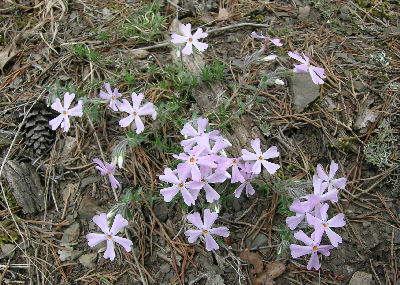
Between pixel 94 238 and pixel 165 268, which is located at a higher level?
pixel 94 238

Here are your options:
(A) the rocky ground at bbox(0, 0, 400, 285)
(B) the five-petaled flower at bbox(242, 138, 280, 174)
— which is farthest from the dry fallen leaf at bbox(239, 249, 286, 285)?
(B) the five-petaled flower at bbox(242, 138, 280, 174)

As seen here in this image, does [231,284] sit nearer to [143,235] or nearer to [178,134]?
[143,235]

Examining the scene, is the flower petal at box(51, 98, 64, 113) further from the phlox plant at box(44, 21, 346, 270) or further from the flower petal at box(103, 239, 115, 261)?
the flower petal at box(103, 239, 115, 261)

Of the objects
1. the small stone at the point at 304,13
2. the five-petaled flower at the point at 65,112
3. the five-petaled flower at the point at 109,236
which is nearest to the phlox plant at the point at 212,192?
the five-petaled flower at the point at 109,236

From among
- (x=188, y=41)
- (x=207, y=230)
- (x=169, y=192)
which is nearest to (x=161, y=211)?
(x=169, y=192)

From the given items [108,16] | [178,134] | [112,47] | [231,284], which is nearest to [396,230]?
[231,284]

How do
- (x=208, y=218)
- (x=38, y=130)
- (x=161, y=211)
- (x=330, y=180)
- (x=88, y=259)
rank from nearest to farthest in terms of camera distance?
(x=208, y=218), (x=330, y=180), (x=88, y=259), (x=161, y=211), (x=38, y=130)

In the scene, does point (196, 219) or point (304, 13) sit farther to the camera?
point (304, 13)

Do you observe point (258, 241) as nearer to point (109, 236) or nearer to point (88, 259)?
point (109, 236)
